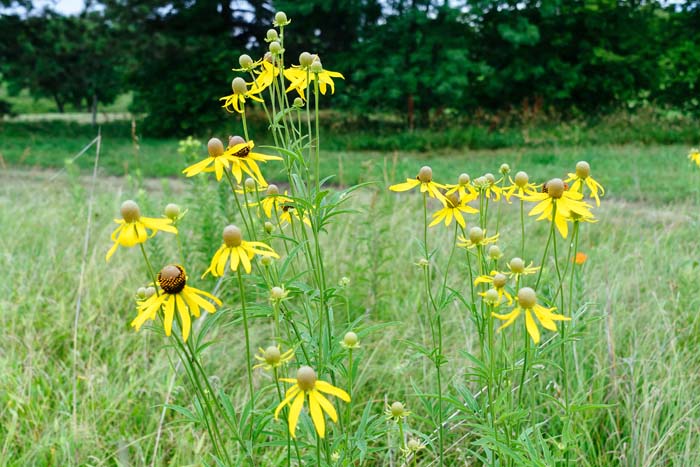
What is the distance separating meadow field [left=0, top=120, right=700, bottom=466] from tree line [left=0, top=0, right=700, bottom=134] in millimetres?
6207

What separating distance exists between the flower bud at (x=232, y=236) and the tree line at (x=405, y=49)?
830cm

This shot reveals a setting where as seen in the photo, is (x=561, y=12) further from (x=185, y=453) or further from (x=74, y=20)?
(x=185, y=453)

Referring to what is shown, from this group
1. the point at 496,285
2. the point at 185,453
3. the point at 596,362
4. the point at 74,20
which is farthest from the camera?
the point at 74,20

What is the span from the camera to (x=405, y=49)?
918cm

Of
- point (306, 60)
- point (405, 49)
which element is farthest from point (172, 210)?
point (405, 49)

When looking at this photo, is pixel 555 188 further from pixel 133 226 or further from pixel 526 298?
pixel 133 226

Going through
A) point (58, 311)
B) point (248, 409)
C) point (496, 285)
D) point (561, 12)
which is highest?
point (561, 12)

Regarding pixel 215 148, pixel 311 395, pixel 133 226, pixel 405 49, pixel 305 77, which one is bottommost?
pixel 311 395

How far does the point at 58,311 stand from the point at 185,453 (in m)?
1.07

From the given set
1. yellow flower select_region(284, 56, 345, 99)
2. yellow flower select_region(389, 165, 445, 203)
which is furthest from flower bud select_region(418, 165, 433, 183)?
yellow flower select_region(284, 56, 345, 99)

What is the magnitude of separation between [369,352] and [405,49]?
7.83 metres

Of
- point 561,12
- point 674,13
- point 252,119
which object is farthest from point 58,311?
point 674,13

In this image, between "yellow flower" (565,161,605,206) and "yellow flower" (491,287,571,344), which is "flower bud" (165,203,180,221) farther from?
"yellow flower" (565,161,605,206)

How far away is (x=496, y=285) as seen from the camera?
0.91 m
